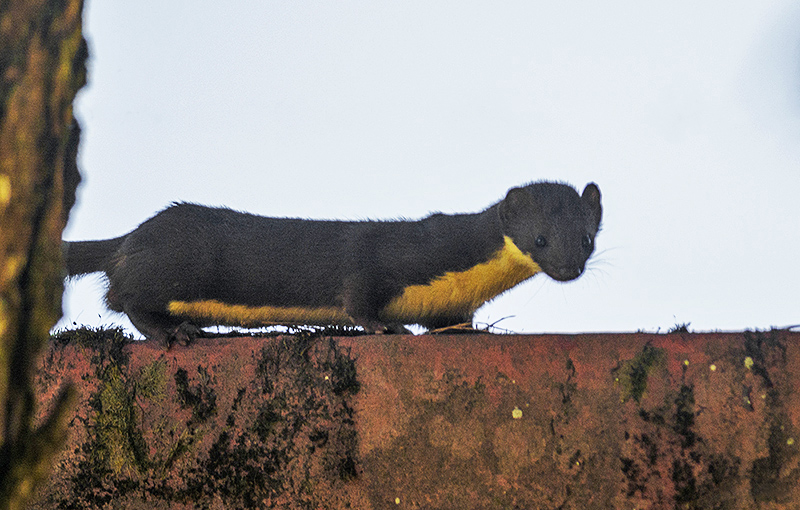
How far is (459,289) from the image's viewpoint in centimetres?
442

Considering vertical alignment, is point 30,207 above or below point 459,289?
below

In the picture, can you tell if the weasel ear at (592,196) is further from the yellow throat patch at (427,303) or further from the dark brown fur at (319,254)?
the yellow throat patch at (427,303)

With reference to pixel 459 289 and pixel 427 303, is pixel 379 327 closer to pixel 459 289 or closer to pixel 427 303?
pixel 427 303

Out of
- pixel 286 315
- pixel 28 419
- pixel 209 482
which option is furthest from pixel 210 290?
pixel 28 419

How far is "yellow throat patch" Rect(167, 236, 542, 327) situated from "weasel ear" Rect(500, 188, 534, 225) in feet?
0.45

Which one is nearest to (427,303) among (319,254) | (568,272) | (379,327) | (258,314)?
(379,327)

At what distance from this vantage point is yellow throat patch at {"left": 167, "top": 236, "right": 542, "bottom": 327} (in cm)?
440

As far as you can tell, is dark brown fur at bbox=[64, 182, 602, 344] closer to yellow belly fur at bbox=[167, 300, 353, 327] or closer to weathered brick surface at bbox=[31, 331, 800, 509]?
yellow belly fur at bbox=[167, 300, 353, 327]

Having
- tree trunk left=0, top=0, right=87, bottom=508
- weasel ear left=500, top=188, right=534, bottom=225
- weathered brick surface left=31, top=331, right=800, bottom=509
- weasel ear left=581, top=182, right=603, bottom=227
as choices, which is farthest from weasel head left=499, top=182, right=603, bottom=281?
tree trunk left=0, top=0, right=87, bottom=508

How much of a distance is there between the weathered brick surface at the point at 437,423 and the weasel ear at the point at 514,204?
1.86m

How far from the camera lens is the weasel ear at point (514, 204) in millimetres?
4465

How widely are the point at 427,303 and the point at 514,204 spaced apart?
31.0 inches

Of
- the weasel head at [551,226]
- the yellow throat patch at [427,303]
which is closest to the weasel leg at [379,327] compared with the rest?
the yellow throat patch at [427,303]

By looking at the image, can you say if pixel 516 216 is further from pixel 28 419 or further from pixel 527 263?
pixel 28 419
